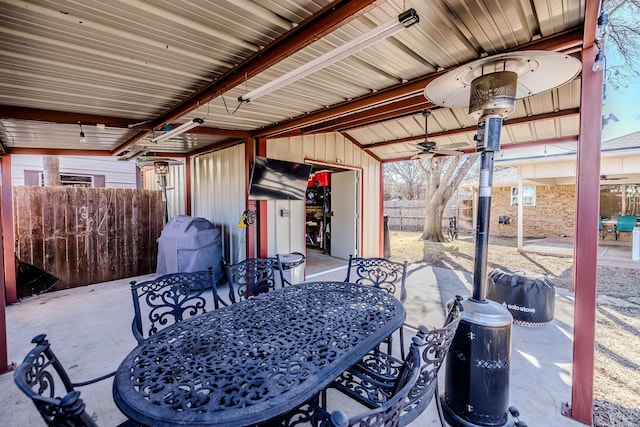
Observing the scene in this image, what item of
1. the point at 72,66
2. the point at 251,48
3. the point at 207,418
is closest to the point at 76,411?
the point at 207,418

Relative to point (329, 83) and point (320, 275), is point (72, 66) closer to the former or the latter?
point (329, 83)

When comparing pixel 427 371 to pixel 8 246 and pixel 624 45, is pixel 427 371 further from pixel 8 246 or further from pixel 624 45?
pixel 8 246

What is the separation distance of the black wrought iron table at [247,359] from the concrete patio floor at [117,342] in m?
0.84

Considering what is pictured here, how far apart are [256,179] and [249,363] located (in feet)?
11.4

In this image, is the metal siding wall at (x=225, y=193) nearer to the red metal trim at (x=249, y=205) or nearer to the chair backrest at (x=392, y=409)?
the red metal trim at (x=249, y=205)

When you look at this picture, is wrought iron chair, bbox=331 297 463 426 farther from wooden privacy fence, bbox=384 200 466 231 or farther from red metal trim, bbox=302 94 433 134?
wooden privacy fence, bbox=384 200 466 231

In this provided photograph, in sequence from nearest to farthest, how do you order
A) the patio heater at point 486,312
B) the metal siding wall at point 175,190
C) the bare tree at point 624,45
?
the patio heater at point 486,312 → the bare tree at point 624,45 → the metal siding wall at point 175,190

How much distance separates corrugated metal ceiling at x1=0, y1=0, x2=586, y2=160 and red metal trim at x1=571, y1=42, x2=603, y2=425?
35cm

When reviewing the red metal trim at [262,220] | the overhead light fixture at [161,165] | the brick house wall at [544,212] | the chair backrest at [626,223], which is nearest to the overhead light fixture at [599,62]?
the red metal trim at [262,220]

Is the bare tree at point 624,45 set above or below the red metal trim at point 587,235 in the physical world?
above

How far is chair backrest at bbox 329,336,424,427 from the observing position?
775mm

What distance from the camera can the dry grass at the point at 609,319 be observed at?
223cm

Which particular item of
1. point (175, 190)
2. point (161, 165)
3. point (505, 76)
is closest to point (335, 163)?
point (161, 165)

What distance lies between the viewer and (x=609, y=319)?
3.82 meters
